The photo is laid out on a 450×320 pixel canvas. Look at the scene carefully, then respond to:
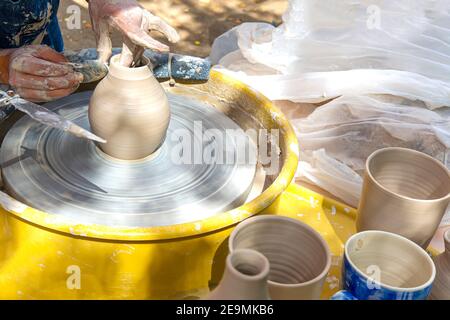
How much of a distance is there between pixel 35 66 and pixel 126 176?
0.42m

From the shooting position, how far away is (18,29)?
1.91 m

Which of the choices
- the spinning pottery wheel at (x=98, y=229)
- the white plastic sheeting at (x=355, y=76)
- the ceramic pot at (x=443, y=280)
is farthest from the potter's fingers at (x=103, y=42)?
the ceramic pot at (x=443, y=280)

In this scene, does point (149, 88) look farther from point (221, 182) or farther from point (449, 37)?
point (449, 37)

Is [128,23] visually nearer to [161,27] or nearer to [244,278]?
[161,27]

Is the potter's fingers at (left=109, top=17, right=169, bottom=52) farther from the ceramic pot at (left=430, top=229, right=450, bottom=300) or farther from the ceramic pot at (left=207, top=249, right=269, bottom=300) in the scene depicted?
the ceramic pot at (left=430, top=229, right=450, bottom=300)

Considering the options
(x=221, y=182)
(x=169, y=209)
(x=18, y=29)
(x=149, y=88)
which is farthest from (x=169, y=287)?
(x=18, y=29)

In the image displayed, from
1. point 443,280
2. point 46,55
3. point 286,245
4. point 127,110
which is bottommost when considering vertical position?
point 443,280

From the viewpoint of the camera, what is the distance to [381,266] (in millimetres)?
1350

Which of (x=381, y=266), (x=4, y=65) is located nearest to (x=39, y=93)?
(x=4, y=65)

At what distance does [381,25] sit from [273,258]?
1502mm

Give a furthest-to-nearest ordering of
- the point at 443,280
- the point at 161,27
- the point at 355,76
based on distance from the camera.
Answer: the point at 355,76 → the point at 161,27 → the point at 443,280

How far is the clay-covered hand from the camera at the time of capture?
5.02 feet

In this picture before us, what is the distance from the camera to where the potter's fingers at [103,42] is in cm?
171

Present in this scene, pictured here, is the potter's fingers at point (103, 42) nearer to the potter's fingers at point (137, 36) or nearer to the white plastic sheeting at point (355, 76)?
the potter's fingers at point (137, 36)
